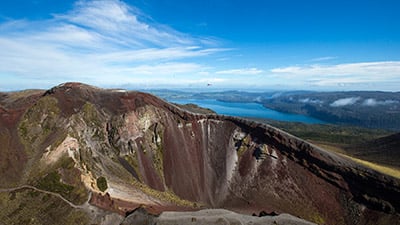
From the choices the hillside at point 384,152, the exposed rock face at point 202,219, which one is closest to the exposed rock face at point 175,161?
the exposed rock face at point 202,219

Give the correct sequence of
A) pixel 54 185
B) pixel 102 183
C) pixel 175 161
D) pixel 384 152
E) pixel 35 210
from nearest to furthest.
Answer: pixel 35 210
pixel 54 185
pixel 102 183
pixel 175 161
pixel 384 152

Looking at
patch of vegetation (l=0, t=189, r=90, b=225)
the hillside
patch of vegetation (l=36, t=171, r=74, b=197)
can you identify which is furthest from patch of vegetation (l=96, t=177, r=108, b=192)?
the hillside

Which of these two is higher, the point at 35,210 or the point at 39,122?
the point at 39,122

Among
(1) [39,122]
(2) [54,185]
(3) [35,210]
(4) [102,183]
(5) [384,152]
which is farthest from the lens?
(5) [384,152]

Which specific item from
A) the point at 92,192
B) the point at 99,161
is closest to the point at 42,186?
the point at 92,192

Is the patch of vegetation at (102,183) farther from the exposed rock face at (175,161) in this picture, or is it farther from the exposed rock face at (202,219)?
the exposed rock face at (202,219)

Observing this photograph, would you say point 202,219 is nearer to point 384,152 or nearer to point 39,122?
point 39,122

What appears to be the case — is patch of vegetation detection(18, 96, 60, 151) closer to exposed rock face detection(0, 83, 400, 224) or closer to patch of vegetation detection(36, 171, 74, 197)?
exposed rock face detection(0, 83, 400, 224)

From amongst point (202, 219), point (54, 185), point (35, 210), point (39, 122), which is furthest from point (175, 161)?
point (35, 210)
